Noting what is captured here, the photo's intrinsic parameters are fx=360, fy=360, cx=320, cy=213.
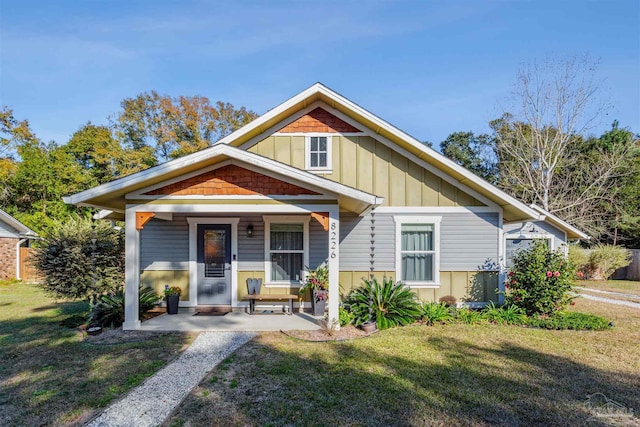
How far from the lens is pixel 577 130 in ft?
62.0

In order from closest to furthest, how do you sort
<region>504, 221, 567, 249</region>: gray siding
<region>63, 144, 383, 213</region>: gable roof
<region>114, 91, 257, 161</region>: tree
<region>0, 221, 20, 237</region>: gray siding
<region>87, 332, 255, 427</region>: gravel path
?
<region>87, 332, 255, 427</region>: gravel path
<region>63, 144, 383, 213</region>: gable roof
<region>504, 221, 567, 249</region>: gray siding
<region>0, 221, 20, 237</region>: gray siding
<region>114, 91, 257, 161</region>: tree

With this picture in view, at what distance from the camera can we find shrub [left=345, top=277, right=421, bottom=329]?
7.67 m

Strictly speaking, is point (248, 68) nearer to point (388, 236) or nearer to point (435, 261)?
point (388, 236)

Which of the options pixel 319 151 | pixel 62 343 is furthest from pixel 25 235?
pixel 319 151

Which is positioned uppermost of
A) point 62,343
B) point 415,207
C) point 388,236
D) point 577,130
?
point 577,130

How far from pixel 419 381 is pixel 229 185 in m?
4.80

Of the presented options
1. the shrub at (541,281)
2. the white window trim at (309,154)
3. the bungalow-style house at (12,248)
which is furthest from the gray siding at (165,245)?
the bungalow-style house at (12,248)

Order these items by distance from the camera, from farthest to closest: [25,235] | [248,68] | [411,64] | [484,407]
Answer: [25,235] < [248,68] < [411,64] < [484,407]

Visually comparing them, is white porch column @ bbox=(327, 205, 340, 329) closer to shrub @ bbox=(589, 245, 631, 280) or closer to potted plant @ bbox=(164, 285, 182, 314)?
potted plant @ bbox=(164, 285, 182, 314)

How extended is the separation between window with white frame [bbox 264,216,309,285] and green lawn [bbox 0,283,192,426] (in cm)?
282

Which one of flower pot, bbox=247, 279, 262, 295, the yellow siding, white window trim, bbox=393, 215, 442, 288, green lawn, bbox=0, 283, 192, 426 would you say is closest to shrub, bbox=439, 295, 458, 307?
white window trim, bbox=393, 215, 442, 288

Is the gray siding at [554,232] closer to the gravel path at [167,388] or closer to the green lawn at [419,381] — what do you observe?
the green lawn at [419,381]

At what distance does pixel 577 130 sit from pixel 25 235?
28.6 m

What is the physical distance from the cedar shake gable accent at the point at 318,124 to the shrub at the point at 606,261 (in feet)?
51.5
